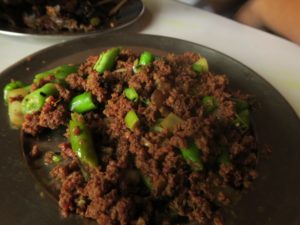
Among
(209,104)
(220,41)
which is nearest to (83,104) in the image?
(209,104)

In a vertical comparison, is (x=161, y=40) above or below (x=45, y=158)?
above

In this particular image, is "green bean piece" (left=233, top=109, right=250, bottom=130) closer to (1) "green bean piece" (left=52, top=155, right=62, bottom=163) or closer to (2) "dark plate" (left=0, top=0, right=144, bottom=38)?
(1) "green bean piece" (left=52, top=155, right=62, bottom=163)

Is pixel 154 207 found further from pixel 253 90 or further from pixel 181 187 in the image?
pixel 253 90

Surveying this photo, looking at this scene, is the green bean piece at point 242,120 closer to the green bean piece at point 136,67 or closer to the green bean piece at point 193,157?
the green bean piece at point 193,157

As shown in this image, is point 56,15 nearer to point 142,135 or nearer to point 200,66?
point 200,66

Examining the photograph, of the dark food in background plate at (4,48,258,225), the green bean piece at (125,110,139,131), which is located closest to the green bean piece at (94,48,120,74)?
the dark food in background plate at (4,48,258,225)

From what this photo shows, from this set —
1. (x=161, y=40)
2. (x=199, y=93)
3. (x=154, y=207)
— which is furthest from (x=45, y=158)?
(x=161, y=40)
